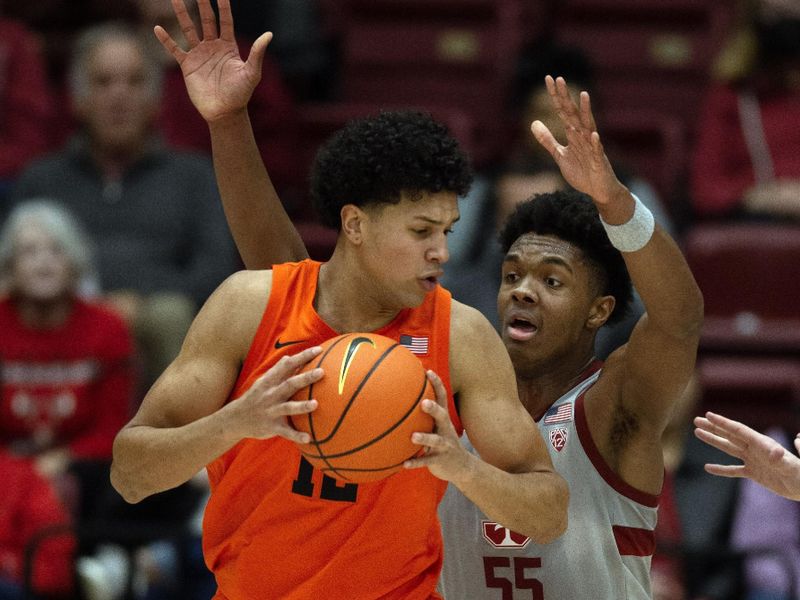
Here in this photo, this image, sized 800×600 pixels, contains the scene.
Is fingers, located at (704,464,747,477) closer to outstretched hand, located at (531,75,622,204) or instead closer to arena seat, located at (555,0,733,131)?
outstretched hand, located at (531,75,622,204)

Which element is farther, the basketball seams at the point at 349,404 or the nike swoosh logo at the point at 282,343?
the nike swoosh logo at the point at 282,343

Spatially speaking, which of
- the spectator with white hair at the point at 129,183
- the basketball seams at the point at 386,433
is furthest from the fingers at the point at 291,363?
the spectator with white hair at the point at 129,183

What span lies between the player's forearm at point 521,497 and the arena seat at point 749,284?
404 cm

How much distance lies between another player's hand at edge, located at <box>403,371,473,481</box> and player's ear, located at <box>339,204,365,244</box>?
0.52m

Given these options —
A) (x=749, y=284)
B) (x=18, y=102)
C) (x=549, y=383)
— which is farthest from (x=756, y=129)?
(x=549, y=383)

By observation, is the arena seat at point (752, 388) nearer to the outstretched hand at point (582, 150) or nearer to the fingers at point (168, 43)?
the outstretched hand at point (582, 150)

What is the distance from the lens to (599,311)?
438cm

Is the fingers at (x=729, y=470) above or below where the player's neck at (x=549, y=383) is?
below

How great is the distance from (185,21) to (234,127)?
34 cm

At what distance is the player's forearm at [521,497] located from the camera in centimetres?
350

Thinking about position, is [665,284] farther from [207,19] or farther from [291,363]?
[207,19]

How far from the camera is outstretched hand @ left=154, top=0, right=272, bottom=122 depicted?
4.35m

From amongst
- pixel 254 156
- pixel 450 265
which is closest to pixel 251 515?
pixel 254 156

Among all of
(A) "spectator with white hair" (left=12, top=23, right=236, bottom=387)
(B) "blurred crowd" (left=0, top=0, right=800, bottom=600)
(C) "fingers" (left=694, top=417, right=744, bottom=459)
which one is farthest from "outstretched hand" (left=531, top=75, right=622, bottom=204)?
(A) "spectator with white hair" (left=12, top=23, right=236, bottom=387)
